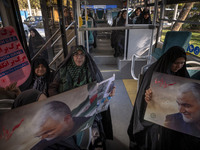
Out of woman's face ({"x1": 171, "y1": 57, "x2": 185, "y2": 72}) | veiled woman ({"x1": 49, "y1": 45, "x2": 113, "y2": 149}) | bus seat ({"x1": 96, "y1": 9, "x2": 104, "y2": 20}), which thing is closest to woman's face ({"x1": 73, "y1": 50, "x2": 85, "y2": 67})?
veiled woman ({"x1": 49, "y1": 45, "x2": 113, "y2": 149})

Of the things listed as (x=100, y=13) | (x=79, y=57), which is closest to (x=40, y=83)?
(x=79, y=57)

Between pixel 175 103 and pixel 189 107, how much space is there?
90mm

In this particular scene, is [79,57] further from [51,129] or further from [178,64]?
[178,64]

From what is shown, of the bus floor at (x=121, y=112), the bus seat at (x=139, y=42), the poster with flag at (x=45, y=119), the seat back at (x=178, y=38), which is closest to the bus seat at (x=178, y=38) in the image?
the seat back at (x=178, y=38)

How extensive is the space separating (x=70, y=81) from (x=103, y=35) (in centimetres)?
593

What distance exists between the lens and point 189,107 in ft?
3.29

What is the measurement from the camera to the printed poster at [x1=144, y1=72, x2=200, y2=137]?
3.16ft

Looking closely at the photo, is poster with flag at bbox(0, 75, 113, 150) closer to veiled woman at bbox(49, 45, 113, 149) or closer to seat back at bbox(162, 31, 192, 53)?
veiled woman at bbox(49, 45, 113, 149)

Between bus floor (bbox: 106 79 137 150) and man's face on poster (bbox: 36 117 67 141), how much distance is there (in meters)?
1.23

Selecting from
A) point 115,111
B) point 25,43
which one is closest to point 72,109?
point 25,43

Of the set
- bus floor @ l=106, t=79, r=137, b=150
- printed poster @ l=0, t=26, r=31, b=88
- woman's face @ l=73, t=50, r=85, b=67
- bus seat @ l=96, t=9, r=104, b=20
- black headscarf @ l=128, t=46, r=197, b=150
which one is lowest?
bus floor @ l=106, t=79, r=137, b=150

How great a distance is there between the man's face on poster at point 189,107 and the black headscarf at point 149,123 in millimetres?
299

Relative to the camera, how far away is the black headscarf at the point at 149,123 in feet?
4.18

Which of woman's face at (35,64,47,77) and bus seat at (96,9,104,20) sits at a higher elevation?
bus seat at (96,9,104,20)
